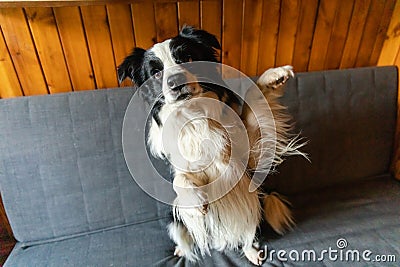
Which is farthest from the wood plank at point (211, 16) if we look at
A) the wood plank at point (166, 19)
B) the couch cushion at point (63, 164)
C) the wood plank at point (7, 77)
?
the wood plank at point (7, 77)

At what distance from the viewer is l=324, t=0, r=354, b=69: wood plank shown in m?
1.33

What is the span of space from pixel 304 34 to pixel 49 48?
121 cm

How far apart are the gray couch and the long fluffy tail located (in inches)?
1.5

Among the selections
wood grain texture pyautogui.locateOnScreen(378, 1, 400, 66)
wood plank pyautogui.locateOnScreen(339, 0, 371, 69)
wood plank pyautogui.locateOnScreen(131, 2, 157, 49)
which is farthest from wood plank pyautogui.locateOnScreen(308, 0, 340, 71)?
wood plank pyautogui.locateOnScreen(131, 2, 157, 49)

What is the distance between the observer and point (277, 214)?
1159 millimetres

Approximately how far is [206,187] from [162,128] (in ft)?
0.86

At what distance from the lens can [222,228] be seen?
41.3 inches

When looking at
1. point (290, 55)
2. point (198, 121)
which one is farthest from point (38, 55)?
point (290, 55)

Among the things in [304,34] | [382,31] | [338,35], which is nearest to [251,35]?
[304,34]

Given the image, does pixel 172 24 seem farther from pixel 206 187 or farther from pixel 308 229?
pixel 308 229

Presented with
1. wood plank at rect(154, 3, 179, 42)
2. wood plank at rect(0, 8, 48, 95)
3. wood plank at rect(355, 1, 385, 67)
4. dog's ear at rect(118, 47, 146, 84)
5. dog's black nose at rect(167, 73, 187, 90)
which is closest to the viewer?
dog's black nose at rect(167, 73, 187, 90)

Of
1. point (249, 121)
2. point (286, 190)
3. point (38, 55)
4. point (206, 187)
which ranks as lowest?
point (286, 190)

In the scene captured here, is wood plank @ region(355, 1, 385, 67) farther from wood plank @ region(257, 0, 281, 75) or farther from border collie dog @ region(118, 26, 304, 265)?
border collie dog @ region(118, 26, 304, 265)

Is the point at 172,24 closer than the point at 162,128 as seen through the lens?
No
